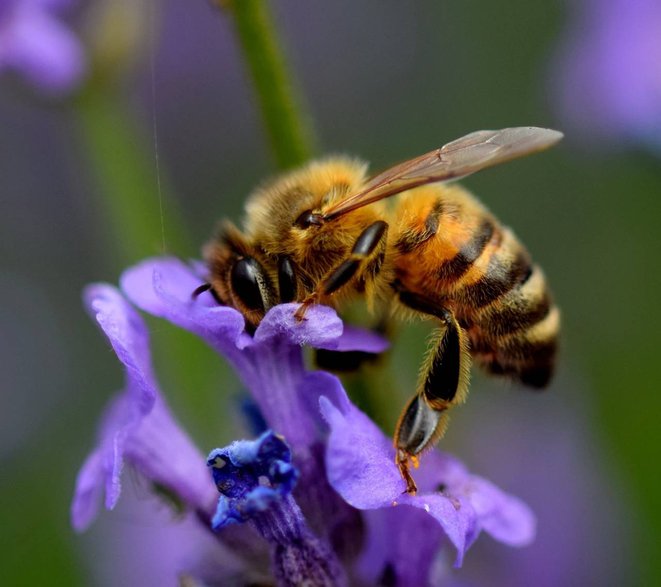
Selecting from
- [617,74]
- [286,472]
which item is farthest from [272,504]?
[617,74]

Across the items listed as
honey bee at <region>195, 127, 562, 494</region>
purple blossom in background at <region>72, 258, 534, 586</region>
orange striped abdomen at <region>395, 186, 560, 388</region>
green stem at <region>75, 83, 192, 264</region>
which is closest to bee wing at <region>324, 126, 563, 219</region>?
honey bee at <region>195, 127, 562, 494</region>

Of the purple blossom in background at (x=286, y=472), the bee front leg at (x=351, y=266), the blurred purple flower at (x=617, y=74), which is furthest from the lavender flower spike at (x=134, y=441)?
the blurred purple flower at (x=617, y=74)

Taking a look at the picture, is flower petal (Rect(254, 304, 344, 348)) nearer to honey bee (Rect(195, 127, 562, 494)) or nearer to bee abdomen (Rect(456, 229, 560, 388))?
honey bee (Rect(195, 127, 562, 494))

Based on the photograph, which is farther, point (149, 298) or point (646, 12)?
point (646, 12)

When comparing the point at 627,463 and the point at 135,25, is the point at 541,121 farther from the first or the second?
the point at 135,25

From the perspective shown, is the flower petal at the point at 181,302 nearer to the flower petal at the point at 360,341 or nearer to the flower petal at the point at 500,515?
the flower petal at the point at 360,341

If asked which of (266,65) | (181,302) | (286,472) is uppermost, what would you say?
(266,65)

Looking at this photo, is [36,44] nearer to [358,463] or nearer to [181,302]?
[181,302]

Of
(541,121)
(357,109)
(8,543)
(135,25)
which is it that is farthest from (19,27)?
(357,109)

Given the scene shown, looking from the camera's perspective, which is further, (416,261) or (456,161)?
(416,261)
